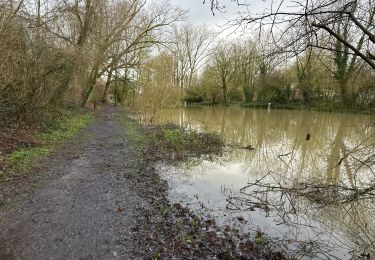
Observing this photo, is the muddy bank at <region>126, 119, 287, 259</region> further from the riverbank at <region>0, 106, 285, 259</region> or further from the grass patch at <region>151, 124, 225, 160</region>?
the grass patch at <region>151, 124, 225, 160</region>

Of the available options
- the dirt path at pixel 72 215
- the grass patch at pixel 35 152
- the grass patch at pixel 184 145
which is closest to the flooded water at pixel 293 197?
the grass patch at pixel 184 145

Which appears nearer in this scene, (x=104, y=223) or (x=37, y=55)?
(x=104, y=223)

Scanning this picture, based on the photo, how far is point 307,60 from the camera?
439 cm

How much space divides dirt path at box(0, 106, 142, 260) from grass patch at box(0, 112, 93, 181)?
0.42 metres

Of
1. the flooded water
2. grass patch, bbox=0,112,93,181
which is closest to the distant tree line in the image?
grass patch, bbox=0,112,93,181

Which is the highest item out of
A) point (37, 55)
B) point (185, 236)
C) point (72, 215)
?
point (37, 55)

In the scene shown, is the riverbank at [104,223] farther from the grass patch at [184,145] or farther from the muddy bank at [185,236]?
the grass patch at [184,145]

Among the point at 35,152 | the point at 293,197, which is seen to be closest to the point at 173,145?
the point at 35,152

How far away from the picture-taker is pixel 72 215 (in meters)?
4.63

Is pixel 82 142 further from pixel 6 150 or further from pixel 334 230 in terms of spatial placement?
pixel 334 230

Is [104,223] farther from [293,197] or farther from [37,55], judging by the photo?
[37,55]

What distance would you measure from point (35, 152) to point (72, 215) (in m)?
4.24

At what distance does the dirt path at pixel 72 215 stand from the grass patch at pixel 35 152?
0.42 meters

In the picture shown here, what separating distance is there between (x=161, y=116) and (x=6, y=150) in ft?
40.8
